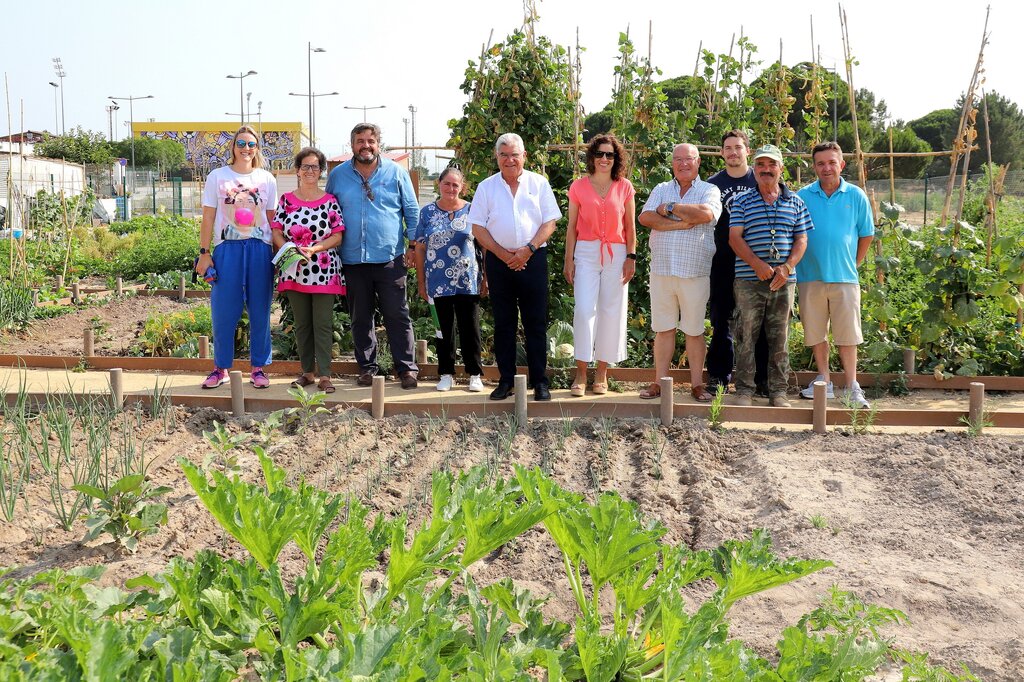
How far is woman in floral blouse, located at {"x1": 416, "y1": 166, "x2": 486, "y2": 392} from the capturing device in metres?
5.89

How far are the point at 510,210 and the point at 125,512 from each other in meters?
2.85

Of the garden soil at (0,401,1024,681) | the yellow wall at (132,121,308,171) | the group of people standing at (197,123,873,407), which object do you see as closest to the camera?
the garden soil at (0,401,1024,681)

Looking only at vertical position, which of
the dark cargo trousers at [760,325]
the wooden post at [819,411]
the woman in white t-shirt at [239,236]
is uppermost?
the woman in white t-shirt at [239,236]

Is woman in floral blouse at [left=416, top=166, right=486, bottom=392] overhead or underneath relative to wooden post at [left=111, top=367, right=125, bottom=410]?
overhead

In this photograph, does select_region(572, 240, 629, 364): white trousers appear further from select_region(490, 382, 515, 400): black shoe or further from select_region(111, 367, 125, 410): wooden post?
select_region(111, 367, 125, 410): wooden post

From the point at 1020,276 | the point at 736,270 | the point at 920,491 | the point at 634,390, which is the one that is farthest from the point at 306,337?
the point at 1020,276

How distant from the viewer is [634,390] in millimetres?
6285

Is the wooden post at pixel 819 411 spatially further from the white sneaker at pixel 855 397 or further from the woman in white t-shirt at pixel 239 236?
the woman in white t-shirt at pixel 239 236

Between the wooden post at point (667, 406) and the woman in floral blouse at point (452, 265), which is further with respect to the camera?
the woman in floral blouse at point (452, 265)

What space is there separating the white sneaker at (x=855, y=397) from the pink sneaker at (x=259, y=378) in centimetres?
367

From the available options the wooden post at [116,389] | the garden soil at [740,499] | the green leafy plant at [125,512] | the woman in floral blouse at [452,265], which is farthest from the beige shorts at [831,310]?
the wooden post at [116,389]

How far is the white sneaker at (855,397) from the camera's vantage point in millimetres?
5495

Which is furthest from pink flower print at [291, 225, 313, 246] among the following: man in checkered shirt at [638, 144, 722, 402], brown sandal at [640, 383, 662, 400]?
brown sandal at [640, 383, 662, 400]

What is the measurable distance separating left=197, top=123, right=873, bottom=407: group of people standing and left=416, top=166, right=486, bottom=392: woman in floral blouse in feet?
0.04
